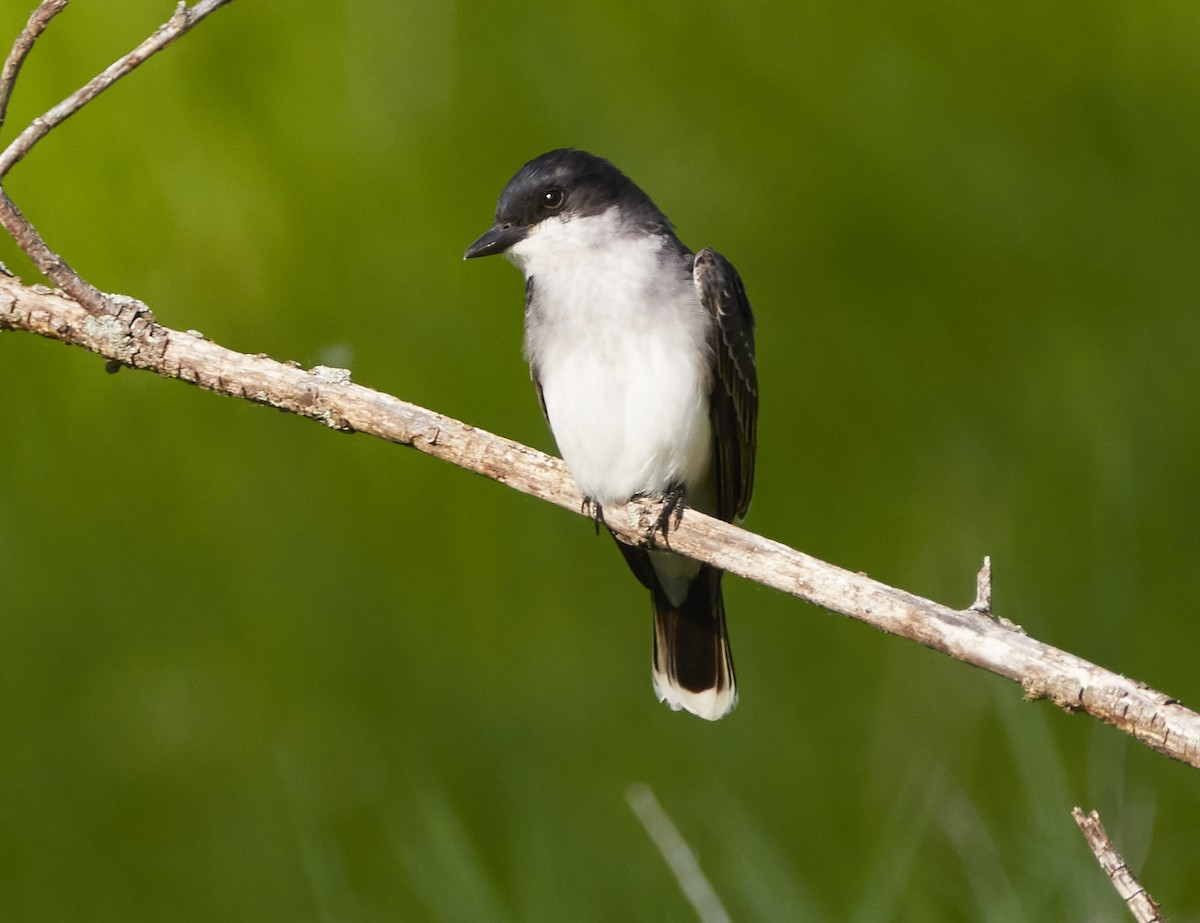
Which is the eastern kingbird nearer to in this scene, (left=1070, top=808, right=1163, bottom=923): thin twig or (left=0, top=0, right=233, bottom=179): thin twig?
(left=0, top=0, right=233, bottom=179): thin twig

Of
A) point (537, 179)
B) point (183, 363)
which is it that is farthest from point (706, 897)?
point (537, 179)

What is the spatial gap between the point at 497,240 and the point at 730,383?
0.69m

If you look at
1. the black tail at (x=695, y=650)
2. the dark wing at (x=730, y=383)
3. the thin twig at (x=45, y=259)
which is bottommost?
the thin twig at (x=45, y=259)

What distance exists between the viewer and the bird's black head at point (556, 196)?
367 centimetres

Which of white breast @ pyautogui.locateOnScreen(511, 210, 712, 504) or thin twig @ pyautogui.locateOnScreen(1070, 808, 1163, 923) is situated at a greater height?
white breast @ pyautogui.locateOnScreen(511, 210, 712, 504)

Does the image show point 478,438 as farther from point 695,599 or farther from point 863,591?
point 695,599

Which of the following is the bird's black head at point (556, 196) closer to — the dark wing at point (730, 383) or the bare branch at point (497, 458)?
the dark wing at point (730, 383)

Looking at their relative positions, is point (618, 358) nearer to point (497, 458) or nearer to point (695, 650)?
point (497, 458)

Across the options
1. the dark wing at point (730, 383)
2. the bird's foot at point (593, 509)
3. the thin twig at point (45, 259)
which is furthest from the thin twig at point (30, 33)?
the dark wing at point (730, 383)

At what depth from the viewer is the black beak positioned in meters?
3.58

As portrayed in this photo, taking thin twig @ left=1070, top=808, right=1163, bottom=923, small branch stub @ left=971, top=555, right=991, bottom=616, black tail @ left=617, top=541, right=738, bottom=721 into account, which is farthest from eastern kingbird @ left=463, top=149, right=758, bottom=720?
thin twig @ left=1070, top=808, right=1163, bottom=923

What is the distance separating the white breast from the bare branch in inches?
22.9

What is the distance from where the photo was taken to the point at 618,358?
3551 mm

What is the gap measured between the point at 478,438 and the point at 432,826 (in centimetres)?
142
